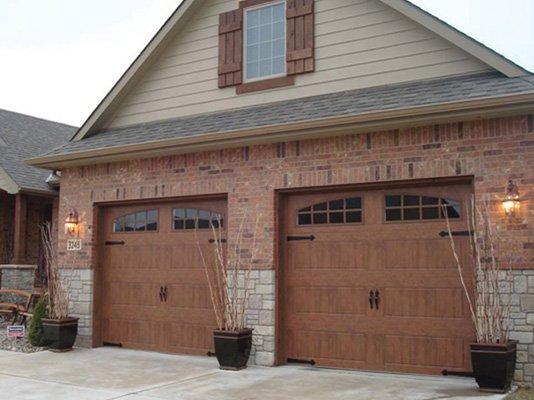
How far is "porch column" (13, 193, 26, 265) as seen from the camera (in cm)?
1571

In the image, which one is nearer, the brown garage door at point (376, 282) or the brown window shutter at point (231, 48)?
the brown garage door at point (376, 282)

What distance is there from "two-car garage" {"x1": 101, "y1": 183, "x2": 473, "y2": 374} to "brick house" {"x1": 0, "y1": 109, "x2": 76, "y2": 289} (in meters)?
5.19

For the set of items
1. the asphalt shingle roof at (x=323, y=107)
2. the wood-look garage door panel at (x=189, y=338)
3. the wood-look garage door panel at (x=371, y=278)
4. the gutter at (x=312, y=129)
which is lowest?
the wood-look garage door panel at (x=189, y=338)

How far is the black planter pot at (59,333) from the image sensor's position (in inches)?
442

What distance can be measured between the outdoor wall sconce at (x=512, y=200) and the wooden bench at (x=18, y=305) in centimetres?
904

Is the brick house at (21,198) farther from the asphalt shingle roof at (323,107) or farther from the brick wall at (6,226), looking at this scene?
the asphalt shingle roof at (323,107)

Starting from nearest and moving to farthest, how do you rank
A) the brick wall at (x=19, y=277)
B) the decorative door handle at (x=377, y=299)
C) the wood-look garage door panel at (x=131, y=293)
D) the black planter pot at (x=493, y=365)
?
1. the black planter pot at (x=493, y=365)
2. the decorative door handle at (x=377, y=299)
3. the wood-look garage door panel at (x=131, y=293)
4. the brick wall at (x=19, y=277)

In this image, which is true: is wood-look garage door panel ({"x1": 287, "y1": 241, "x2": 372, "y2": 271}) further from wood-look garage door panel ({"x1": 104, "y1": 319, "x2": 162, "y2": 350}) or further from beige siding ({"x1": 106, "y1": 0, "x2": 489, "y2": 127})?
wood-look garage door panel ({"x1": 104, "y1": 319, "x2": 162, "y2": 350})

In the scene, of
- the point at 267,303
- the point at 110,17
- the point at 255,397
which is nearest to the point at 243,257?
the point at 267,303

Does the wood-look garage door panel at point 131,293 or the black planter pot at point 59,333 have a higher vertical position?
the wood-look garage door panel at point 131,293

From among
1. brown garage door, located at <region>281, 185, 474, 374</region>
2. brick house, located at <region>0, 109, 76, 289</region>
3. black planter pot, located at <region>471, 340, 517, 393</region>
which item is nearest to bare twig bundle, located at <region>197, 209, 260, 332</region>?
brown garage door, located at <region>281, 185, 474, 374</region>

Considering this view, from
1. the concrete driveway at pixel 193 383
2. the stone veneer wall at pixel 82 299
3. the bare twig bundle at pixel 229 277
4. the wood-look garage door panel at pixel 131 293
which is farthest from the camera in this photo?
the stone veneer wall at pixel 82 299

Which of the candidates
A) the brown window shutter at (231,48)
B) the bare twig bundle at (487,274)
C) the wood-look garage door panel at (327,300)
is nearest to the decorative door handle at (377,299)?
the wood-look garage door panel at (327,300)

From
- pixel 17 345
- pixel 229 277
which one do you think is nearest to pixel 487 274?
pixel 229 277
